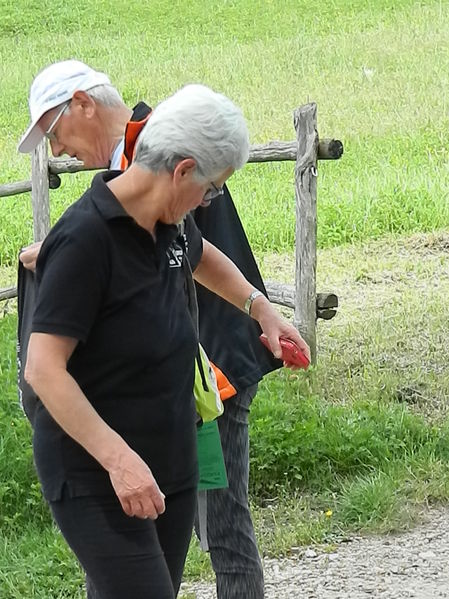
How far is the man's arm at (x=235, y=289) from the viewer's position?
3170 millimetres

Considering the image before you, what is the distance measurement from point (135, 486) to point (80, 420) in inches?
7.5

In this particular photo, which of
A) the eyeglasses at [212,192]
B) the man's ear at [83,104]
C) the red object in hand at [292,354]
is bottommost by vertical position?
the red object in hand at [292,354]

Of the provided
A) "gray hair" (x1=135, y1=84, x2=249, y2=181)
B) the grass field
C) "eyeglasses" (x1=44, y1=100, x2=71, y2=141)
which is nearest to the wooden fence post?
the grass field

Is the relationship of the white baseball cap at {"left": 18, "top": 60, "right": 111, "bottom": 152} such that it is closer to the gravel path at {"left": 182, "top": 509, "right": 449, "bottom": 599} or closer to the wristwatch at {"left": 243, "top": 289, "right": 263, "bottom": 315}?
the wristwatch at {"left": 243, "top": 289, "right": 263, "bottom": 315}

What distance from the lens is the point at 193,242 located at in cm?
306

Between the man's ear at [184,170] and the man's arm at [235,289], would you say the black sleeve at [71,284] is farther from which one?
the man's arm at [235,289]

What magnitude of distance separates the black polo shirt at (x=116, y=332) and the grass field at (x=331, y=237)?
1847 mm

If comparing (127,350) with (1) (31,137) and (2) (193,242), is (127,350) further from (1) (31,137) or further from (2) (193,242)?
(1) (31,137)

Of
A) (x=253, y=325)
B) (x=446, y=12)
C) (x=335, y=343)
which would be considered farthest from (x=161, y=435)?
(x=446, y=12)

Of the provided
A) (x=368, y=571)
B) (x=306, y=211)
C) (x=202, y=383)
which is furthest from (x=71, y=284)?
(x=306, y=211)

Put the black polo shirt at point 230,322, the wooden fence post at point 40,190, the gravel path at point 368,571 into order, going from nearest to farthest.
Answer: the black polo shirt at point 230,322
the gravel path at point 368,571
the wooden fence post at point 40,190

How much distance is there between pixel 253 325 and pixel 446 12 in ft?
62.8

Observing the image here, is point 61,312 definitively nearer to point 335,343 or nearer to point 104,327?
point 104,327

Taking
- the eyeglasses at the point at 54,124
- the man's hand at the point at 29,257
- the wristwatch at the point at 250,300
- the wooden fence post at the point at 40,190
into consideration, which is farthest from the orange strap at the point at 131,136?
the wooden fence post at the point at 40,190
